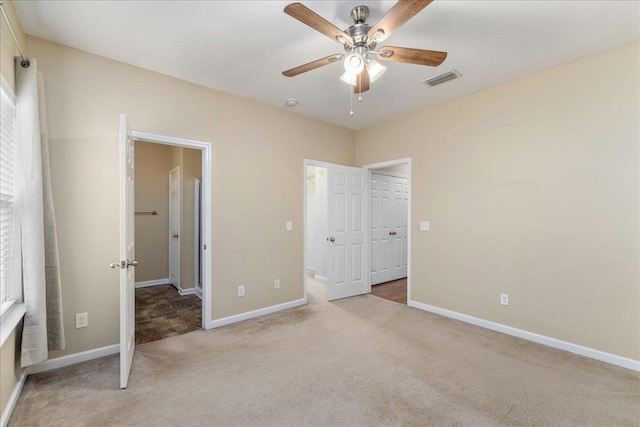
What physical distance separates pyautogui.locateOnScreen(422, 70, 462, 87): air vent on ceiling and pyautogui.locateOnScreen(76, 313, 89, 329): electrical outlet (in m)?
3.92

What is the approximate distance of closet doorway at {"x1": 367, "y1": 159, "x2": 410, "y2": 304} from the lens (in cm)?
500

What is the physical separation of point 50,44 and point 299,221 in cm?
296

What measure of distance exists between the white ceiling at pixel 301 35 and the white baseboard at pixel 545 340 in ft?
8.59

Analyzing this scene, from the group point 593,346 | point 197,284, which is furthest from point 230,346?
point 593,346

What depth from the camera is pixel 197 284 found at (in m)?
4.66

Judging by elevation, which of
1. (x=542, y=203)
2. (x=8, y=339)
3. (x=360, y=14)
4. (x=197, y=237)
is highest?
(x=360, y=14)

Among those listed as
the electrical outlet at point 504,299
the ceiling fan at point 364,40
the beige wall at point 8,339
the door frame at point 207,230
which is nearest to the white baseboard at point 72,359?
the beige wall at point 8,339

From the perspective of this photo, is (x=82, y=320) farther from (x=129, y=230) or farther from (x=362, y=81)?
(x=362, y=81)

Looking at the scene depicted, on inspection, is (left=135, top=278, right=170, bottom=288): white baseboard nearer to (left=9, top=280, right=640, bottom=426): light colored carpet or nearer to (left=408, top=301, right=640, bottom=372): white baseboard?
(left=9, top=280, right=640, bottom=426): light colored carpet

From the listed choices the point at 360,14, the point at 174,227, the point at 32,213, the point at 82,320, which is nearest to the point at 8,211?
the point at 32,213

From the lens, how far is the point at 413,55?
1918mm

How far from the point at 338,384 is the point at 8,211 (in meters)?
2.65

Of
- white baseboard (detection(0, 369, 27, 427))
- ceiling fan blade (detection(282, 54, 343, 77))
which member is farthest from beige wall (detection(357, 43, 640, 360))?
white baseboard (detection(0, 369, 27, 427))

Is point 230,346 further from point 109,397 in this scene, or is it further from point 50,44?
point 50,44
